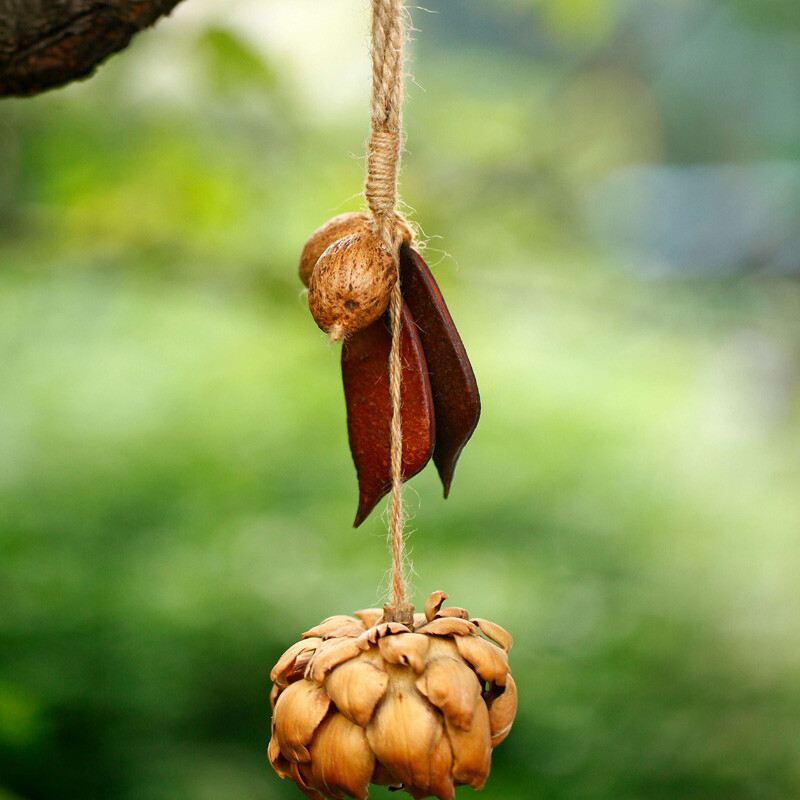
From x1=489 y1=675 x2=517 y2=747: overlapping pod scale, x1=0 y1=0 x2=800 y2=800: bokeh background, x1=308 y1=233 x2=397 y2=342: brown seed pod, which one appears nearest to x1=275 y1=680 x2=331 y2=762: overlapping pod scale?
x1=489 y1=675 x2=517 y2=747: overlapping pod scale

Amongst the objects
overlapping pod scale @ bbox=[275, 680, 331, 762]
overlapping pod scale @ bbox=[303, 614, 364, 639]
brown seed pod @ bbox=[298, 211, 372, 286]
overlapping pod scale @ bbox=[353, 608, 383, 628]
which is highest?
brown seed pod @ bbox=[298, 211, 372, 286]

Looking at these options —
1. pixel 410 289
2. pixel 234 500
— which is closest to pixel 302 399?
pixel 234 500

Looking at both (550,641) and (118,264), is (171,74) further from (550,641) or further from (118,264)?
(550,641)

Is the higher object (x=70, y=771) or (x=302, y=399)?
(x=302, y=399)

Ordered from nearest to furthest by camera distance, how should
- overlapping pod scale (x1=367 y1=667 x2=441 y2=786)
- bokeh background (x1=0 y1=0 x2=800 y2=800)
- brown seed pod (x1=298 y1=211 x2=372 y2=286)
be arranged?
overlapping pod scale (x1=367 y1=667 x2=441 y2=786) < brown seed pod (x1=298 y1=211 x2=372 y2=286) < bokeh background (x1=0 y1=0 x2=800 y2=800)

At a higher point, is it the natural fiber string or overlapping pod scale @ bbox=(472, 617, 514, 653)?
the natural fiber string

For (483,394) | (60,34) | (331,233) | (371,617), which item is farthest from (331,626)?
(483,394)

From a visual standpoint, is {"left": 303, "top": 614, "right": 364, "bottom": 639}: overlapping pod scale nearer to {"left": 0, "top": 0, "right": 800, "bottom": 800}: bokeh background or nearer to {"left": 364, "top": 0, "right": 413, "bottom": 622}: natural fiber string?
{"left": 364, "top": 0, "right": 413, "bottom": 622}: natural fiber string

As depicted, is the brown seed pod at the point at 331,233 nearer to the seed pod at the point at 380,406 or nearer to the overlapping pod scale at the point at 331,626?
the seed pod at the point at 380,406
